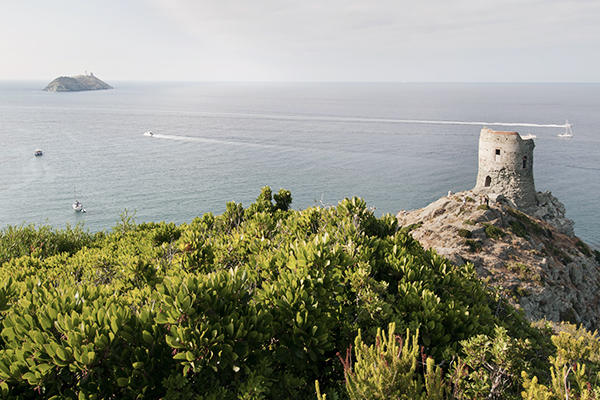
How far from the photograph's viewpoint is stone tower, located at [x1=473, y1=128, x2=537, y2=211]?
4738 cm

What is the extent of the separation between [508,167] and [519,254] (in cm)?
1628

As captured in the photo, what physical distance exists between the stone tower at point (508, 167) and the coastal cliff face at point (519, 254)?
282 cm

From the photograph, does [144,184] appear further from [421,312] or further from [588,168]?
[588,168]

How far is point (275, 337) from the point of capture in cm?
782

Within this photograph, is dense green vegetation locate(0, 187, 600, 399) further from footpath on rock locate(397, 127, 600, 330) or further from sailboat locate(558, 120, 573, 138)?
sailboat locate(558, 120, 573, 138)

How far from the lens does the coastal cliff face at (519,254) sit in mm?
32219

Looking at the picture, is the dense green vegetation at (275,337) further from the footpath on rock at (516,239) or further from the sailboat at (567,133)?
the sailboat at (567,133)

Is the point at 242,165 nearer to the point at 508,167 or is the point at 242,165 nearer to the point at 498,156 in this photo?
the point at 498,156

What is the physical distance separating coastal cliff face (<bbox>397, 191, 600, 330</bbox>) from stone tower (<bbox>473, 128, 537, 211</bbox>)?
2.82 metres

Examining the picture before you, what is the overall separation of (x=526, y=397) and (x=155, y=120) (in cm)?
16195

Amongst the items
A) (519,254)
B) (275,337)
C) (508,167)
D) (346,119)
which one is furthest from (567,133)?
(275,337)

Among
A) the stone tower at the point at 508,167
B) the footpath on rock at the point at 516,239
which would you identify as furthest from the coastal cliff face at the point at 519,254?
the stone tower at the point at 508,167

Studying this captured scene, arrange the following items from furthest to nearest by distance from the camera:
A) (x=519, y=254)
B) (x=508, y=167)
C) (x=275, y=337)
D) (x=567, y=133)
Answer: (x=567, y=133), (x=508, y=167), (x=519, y=254), (x=275, y=337)

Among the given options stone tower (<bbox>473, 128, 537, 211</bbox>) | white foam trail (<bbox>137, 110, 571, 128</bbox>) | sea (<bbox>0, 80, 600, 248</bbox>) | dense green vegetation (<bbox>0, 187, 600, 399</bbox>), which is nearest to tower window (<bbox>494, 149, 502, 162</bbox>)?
stone tower (<bbox>473, 128, 537, 211</bbox>)
